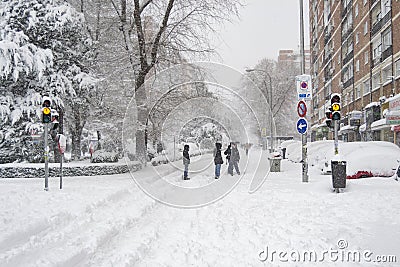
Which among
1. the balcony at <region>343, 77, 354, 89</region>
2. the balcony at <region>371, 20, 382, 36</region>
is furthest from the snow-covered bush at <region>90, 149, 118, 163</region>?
the balcony at <region>343, 77, 354, 89</region>

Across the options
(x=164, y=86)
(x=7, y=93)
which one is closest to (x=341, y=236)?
(x=164, y=86)

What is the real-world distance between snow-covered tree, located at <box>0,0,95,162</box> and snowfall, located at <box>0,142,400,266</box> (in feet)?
29.6

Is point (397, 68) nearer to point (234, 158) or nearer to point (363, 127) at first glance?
point (363, 127)

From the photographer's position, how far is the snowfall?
212 inches

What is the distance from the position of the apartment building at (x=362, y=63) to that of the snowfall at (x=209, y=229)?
9.29 metres

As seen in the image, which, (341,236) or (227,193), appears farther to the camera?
(227,193)

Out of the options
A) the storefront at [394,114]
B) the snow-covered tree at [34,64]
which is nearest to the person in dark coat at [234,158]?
the storefront at [394,114]

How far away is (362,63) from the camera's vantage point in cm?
3234

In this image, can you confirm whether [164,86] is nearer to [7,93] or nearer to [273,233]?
[7,93]

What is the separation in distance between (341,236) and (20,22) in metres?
18.8

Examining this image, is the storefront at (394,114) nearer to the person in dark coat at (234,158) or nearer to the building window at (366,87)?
the person in dark coat at (234,158)

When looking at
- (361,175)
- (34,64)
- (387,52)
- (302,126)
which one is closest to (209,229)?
(302,126)

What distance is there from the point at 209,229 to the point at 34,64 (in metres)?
14.8

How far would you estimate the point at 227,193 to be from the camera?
39.6 ft
